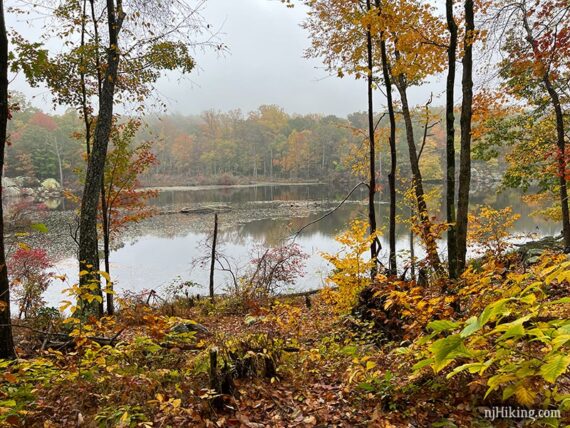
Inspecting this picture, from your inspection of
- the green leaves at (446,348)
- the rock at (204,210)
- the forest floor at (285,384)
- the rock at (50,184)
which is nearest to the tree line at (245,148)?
the rock at (50,184)

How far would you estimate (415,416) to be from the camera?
260cm

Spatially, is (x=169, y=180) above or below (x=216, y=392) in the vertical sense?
above

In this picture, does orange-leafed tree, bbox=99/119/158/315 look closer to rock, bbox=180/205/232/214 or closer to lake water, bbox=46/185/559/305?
lake water, bbox=46/185/559/305

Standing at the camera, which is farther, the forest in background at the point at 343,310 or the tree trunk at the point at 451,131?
the tree trunk at the point at 451,131

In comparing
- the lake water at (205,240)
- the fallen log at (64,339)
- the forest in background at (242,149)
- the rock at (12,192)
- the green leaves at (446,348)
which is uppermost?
the forest in background at (242,149)

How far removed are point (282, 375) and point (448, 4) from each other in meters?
5.83

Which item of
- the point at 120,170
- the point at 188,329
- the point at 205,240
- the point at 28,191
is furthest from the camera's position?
the point at 28,191

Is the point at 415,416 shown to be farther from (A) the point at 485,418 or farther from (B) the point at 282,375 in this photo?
(B) the point at 282,375

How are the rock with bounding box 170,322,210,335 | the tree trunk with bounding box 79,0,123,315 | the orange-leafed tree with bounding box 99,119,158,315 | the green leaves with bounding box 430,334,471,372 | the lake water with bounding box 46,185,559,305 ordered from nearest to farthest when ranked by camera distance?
the green leaves with bounding box 430,334,471,372 → the rock with bounding box 170,322,210,335 → the tree trunk with bounding box 79,0,123,315 → the orange-leafed tree with bounding box 99,119,158,315 → the lake water with bounding box 46,185,559,305

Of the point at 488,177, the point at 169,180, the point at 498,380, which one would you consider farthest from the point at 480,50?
the point at 169,180

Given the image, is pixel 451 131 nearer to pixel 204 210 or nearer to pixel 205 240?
pixel 205 240

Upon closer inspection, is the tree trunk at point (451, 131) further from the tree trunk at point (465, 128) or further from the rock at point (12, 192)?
the rock at point (12, 192)

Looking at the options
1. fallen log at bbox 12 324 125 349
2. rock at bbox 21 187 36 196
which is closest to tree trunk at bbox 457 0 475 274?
fallen log at bbox 12 324 125 349

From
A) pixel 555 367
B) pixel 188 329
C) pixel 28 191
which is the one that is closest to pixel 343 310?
pixel 188 329
